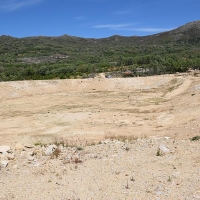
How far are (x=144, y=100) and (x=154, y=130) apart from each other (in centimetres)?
1197

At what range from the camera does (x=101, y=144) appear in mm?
14117

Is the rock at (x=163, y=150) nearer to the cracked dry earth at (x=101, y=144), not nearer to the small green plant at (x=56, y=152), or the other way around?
the cracked dry earth at (x=101, y=144)

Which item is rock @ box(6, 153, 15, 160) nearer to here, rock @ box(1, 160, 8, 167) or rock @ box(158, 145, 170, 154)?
rock @ box(1, 160, 8, 167)

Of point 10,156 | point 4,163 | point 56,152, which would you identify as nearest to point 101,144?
point 56,152

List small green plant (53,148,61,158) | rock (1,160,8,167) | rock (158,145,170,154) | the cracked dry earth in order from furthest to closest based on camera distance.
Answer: small green plant (53,148,61,158) < rock (158,145,170,154) < rock (1,160,8,167) < the cracked dry earth

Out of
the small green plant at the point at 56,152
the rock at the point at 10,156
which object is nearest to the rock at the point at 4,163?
the rock at the point at 10,156

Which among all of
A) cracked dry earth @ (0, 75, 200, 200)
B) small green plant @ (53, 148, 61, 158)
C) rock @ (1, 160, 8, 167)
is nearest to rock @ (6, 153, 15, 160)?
cracked dry earth @ (0, 75, 200, 200)

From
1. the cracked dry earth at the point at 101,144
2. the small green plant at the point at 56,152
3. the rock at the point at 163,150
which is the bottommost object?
the cracked dry earth at the point at 101,144

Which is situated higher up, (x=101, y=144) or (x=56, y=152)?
(x=56, y=152)

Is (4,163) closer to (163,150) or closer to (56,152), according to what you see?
(56,152)

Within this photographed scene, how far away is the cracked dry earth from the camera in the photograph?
9.40 metres

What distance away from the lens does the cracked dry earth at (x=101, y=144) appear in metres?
9.40

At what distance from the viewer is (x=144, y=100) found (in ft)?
101

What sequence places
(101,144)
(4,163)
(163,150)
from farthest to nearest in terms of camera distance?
(101,144) → (163,150) → (4,163)
